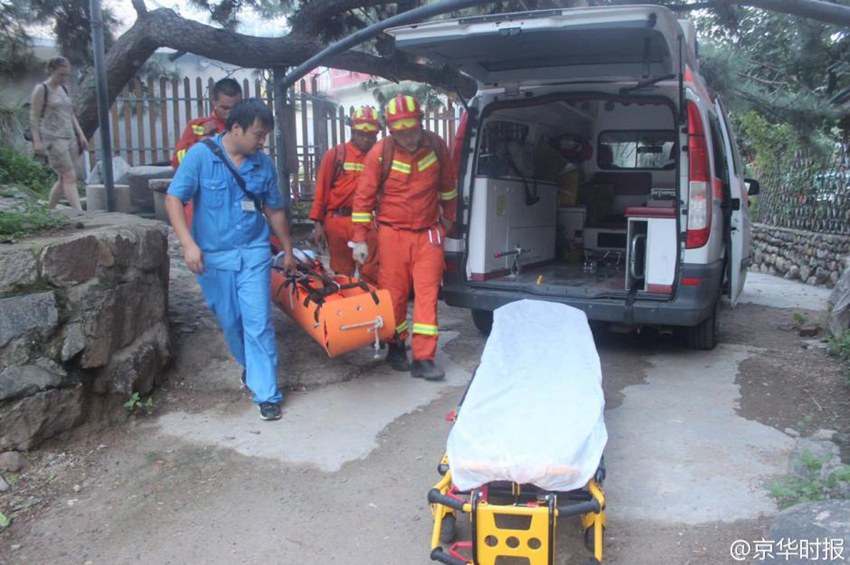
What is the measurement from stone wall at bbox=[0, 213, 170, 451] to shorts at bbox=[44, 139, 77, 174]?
2.82 metres

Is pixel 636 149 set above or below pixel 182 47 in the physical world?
below

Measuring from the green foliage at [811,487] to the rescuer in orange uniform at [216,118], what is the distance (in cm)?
397

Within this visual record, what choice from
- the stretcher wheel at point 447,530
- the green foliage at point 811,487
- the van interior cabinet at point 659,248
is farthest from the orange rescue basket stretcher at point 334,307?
the green foliage at point 811,487

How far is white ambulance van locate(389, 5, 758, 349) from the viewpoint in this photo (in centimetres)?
484

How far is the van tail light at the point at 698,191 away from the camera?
5.00 meters

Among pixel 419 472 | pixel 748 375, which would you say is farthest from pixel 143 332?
pixel 748 375

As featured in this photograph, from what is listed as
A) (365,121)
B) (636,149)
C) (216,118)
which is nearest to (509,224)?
(365,121)

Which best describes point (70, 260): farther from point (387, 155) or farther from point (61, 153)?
point (61, 153)

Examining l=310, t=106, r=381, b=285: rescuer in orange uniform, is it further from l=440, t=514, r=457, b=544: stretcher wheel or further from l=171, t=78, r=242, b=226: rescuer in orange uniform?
l=440, t=514, r=457, b=544: stretcher wheel

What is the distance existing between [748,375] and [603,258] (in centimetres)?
230

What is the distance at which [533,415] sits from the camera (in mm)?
2859

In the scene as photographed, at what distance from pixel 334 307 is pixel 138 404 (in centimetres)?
124

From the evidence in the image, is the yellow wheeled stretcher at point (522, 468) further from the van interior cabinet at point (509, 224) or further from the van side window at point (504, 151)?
the van side window at point (504, 151)

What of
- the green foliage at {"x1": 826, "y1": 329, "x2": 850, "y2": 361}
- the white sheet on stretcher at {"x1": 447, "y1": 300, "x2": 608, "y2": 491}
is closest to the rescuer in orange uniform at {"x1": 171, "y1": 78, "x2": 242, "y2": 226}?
the white sheet on stretcher at {"x1": 447, "y1": 300, "x2": 608, "y2": 491}
